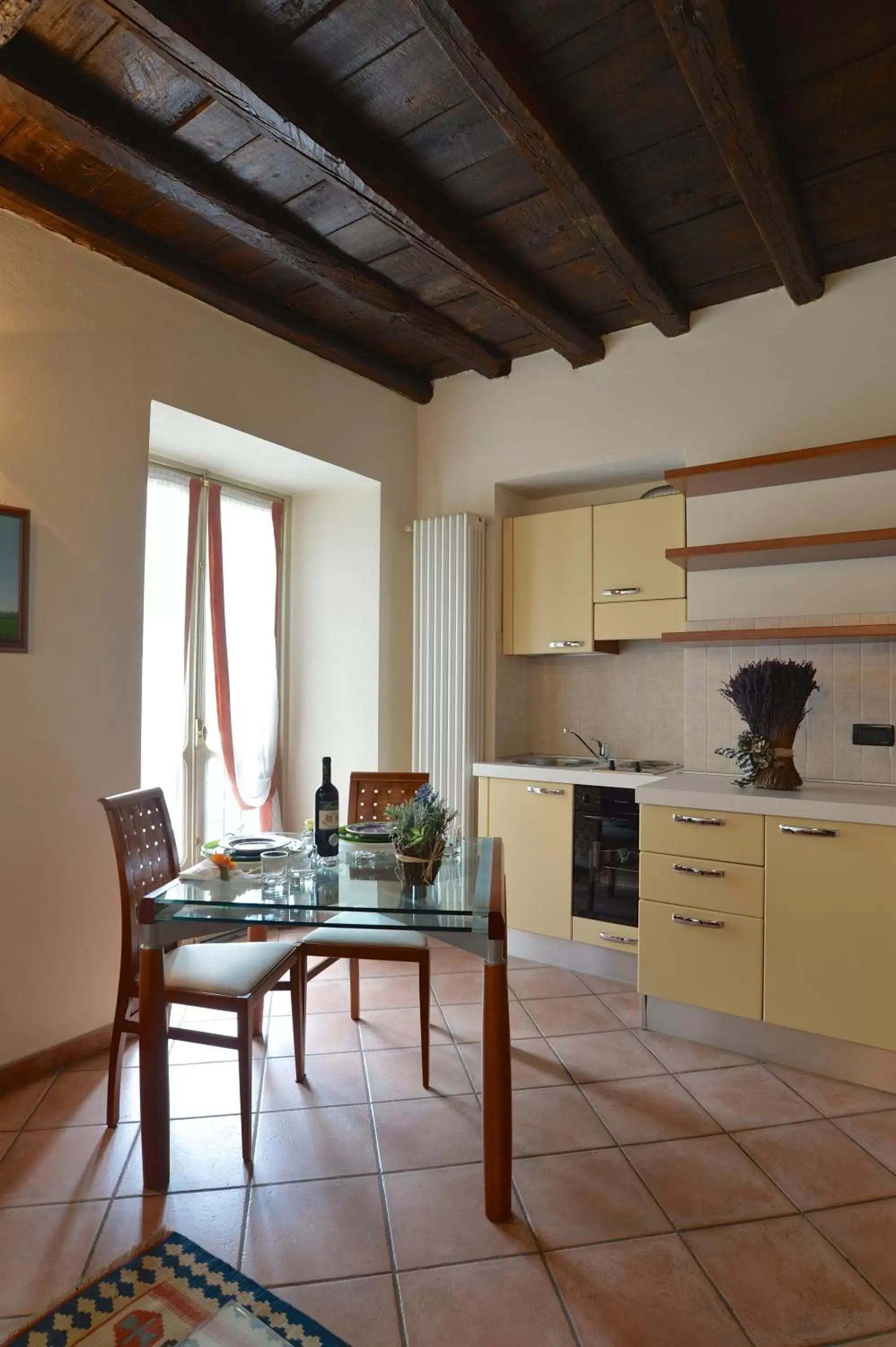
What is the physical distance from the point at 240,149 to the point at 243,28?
431mm

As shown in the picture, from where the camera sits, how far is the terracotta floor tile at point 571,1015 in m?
2.89

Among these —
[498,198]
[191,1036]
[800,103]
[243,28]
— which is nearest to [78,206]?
[243,28]

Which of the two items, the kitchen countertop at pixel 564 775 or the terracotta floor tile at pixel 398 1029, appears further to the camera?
the kitchen countertop at pixel 564 775

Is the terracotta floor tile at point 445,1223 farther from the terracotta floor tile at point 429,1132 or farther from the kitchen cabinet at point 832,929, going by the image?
the kitchen cabinet at point 832,929

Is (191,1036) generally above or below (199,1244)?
above

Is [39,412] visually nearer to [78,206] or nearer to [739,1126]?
[78,206]

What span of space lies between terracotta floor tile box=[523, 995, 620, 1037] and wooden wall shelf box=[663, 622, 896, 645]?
60.4 inches

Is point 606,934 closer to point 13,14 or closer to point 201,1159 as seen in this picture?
point 201,1159

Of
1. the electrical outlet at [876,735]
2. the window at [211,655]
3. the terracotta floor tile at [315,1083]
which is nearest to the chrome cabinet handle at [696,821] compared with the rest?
the electrical outlet at [876,735]

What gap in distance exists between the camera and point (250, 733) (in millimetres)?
4070

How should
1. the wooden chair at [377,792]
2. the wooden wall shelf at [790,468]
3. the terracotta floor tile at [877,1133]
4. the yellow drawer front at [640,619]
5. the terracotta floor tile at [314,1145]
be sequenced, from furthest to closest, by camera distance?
the yellow drawer front at [640,619] < the wooden chair at [377,792] < the wooden wall shelf at [790,468] < the terracotta floor tile at [877,1133] < the terracotta floor tile at [314,1145]

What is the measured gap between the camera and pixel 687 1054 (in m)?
2.71

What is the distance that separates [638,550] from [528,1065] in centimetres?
220

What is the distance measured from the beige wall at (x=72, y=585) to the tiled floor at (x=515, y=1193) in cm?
40
